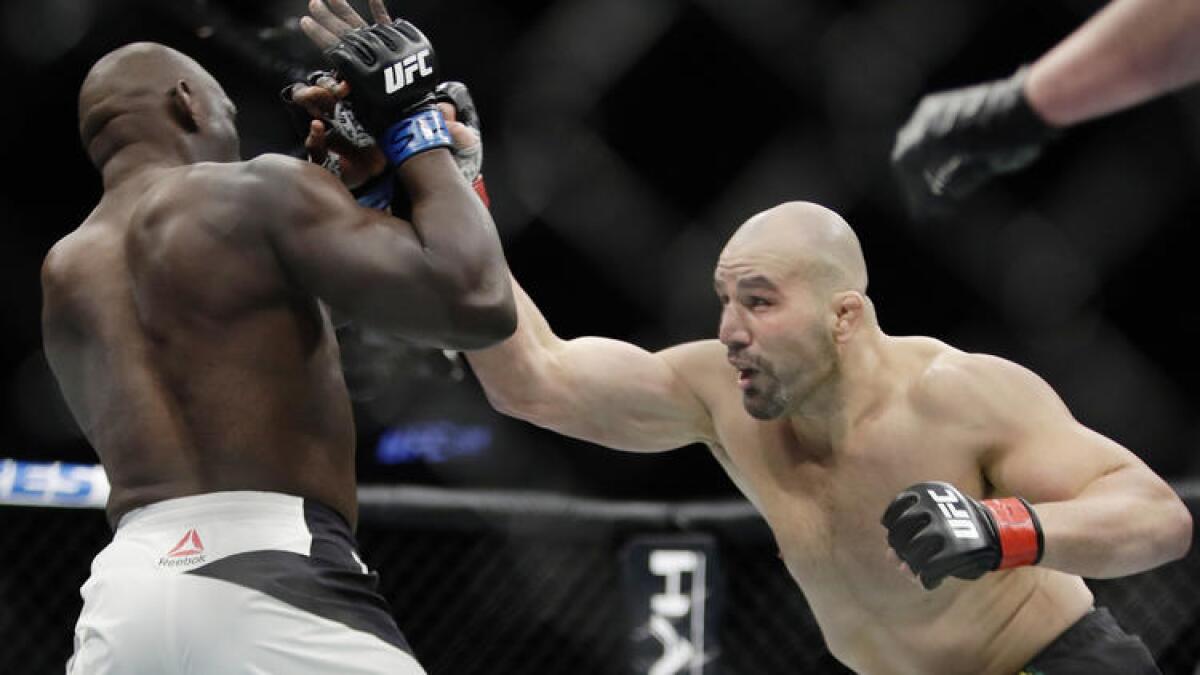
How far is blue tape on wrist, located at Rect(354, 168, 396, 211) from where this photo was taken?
1970 mm

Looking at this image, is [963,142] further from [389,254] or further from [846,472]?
[389,254]

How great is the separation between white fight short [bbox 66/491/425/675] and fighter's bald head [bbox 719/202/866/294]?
2.67 feet

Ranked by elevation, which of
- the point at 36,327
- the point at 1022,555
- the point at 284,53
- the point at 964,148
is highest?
the point at 964,148

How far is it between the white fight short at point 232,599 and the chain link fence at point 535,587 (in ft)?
4.48

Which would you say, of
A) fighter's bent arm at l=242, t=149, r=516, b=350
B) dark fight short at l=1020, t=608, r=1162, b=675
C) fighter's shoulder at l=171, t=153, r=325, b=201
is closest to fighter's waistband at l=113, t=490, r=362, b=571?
fighter's bent arm at l=242, t=149, r=516, b=350

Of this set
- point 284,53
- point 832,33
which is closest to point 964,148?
point 284,53

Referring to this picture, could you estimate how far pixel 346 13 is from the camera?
196 cm

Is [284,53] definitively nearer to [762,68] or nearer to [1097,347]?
[762,68]

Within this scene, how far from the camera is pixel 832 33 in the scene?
4891 mm

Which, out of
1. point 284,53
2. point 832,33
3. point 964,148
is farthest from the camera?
point 832,33

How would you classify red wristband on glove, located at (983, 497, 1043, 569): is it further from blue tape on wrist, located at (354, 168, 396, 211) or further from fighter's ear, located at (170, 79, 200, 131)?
fighter's ear, located at (170, 79, 200, 131)

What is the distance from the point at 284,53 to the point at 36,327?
7.35ft

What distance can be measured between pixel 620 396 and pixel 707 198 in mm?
3301

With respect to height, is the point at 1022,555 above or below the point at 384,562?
above
